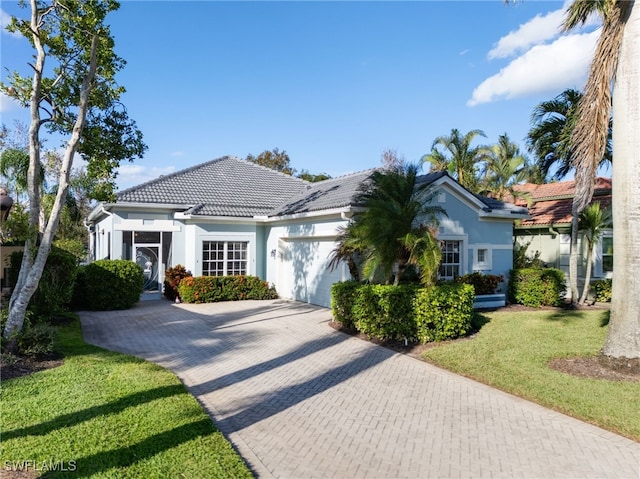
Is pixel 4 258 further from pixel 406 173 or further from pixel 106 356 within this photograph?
pixel 406 173

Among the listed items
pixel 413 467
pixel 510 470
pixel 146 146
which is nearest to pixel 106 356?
pixel 146 146

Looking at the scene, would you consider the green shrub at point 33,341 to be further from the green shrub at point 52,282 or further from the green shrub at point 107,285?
the green shrub at point 107,285

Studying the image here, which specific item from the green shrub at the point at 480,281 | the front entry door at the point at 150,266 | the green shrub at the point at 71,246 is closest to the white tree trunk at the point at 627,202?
the green shrub at the point at 480,281

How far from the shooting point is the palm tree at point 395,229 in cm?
1094

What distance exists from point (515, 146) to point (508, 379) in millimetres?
29112

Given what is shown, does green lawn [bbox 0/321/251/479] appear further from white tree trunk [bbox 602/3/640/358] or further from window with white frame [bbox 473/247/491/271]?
window with white frame [bbox 473/247/491/271]

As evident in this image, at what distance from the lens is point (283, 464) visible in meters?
5.05

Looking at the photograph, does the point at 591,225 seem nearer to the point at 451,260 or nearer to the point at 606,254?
the point at 606,254

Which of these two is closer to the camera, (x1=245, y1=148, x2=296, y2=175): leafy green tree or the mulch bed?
the mulch bed

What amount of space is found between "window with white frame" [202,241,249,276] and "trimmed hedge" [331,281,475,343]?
934 centimetres

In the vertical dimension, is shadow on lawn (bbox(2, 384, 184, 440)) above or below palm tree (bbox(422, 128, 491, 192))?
below

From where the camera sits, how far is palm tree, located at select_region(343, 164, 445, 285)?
35.9 ft

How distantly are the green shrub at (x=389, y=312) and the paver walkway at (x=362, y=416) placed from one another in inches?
23.9

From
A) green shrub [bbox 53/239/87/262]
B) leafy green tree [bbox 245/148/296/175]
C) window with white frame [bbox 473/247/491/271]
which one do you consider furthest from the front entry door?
leafy green tree [bbox 245/148/296/175]
